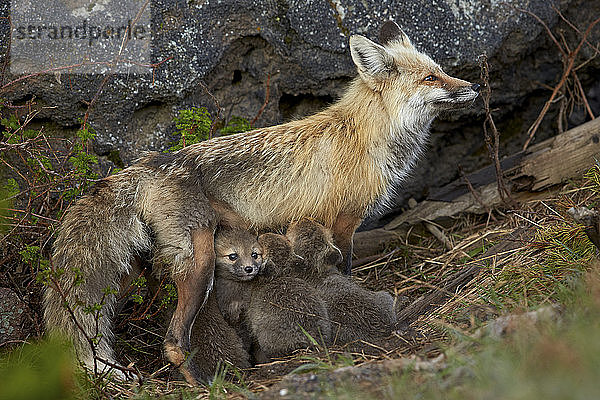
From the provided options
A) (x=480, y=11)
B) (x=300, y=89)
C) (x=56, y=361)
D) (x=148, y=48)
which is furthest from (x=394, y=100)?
(x=56, y=361)

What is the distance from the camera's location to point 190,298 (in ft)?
17.1

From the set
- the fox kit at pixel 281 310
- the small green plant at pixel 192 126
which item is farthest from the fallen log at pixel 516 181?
the small green plant at pixel 192 126

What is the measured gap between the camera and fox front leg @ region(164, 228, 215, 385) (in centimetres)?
504

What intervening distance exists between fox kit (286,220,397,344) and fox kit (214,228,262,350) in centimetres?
43

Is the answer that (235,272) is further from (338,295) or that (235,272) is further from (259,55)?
(259,55)

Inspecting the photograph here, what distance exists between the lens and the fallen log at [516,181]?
22.9 ft

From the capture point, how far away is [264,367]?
489 centimetres

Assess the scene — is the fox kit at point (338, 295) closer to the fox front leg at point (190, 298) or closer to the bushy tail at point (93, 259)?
the fox front leg at point (190, 298)

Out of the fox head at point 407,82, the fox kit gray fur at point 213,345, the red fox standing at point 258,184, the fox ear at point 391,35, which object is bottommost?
the fox kit gray fur at point 213,345

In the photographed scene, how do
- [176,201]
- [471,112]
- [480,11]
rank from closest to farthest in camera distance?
[176,201]
[480,11]
[471,112]

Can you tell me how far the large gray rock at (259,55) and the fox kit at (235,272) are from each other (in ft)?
6.44

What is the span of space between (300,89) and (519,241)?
313 centimetres

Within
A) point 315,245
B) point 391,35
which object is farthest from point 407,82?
point 315,245

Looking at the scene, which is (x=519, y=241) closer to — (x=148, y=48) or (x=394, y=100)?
(x=394, y=100)
